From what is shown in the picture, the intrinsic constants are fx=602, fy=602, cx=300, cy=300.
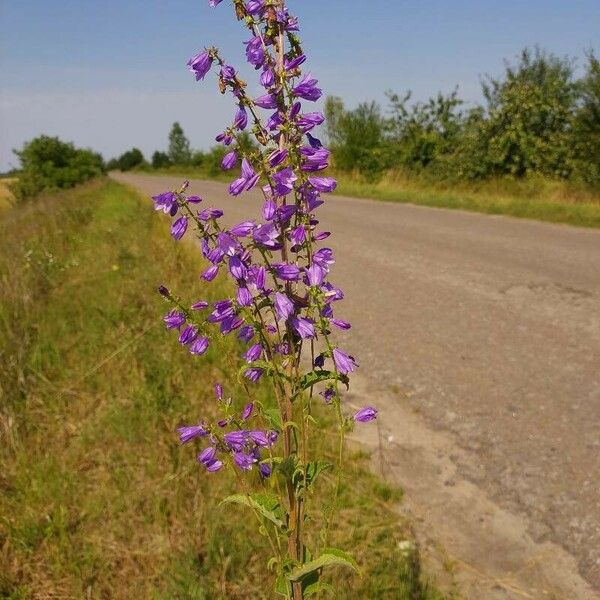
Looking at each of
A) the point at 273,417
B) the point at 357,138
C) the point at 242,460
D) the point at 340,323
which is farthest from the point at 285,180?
the point at 357,138

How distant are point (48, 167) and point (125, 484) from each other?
41607 millimetres

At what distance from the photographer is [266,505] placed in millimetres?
1523

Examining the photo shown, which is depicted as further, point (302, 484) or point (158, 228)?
point (158, 228)

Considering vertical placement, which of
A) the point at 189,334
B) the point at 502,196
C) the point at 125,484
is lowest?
the point at 125,484

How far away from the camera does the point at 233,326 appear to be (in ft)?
4.59

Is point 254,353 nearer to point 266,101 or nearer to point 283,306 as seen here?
point 283,306

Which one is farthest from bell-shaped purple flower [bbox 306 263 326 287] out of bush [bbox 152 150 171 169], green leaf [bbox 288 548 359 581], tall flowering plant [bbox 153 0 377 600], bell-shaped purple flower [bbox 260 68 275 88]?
bush [bbox 152 150 171 169]

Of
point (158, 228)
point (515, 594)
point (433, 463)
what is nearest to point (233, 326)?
point (515, 594)

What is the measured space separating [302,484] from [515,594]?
1.37 meters

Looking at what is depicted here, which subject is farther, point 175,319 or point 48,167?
point 48,167

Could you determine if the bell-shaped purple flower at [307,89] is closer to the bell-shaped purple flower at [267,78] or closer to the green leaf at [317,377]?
the bell-shaped purple flower at [267,78]

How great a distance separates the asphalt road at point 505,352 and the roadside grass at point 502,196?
2389mm

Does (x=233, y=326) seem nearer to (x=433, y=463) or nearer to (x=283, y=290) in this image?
(x=283, y=290)

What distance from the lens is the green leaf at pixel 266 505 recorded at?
1.49 meters
